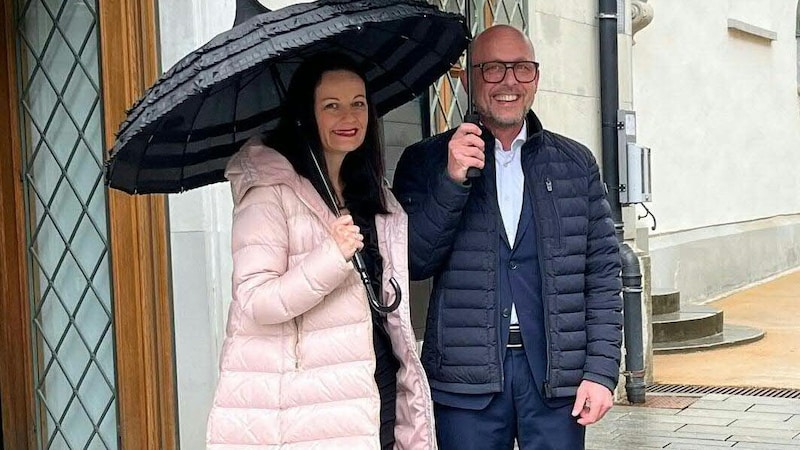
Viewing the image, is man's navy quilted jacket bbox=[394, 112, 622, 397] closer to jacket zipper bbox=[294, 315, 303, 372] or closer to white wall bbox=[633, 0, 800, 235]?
jacket zipper bbox=[294, 315, 303, 372]

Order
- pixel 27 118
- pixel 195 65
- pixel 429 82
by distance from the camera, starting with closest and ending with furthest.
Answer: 1. pixel 195 65
2. pixel 429 82
3. pixel 27 118

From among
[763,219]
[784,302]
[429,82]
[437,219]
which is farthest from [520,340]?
[763,219]

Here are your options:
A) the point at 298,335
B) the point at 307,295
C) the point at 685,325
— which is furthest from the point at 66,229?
the point at 685,325

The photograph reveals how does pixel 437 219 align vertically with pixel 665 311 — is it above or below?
above

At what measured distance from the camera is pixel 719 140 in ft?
50.0

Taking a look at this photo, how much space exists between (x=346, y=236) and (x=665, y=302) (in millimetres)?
8621

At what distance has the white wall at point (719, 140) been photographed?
13609mm

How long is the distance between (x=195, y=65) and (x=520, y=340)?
128 cm

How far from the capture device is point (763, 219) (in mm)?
16812

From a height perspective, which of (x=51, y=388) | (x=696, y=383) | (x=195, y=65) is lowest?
(x=696, y=383)

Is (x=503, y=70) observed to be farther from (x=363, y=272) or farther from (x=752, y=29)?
(x=752, y=29)

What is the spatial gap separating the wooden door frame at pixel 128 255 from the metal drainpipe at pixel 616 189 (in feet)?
13.9

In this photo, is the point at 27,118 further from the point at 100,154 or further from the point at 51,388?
the point at 51,388

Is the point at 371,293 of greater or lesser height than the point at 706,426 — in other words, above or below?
above
